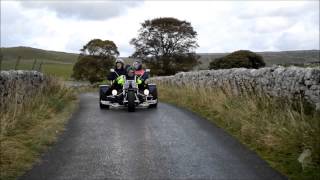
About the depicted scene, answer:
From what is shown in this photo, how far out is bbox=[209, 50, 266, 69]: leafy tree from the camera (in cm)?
3953

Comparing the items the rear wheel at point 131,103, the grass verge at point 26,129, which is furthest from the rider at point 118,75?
the grass verge at point 26,129

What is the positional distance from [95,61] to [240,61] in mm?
37437

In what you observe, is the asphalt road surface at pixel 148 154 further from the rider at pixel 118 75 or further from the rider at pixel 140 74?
the rider at pixel 140 74

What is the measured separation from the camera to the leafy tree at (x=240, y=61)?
39.5 meters

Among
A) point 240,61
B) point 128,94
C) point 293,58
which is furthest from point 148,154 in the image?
point 293,58

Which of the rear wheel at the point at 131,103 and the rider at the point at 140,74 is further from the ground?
the rider at the point at 140,74

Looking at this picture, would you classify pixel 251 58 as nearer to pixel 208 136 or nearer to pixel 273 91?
pixel 273 91

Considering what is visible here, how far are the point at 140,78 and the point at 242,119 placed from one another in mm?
7243

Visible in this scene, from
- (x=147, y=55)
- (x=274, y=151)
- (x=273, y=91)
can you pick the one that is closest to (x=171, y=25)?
(x=147, y=55)

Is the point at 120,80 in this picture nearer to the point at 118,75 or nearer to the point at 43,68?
the point at 118,75

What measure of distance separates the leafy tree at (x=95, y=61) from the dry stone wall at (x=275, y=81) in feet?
171

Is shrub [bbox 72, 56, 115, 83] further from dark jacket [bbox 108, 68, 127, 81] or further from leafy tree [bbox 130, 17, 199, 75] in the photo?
dark jacket [bbox 108, 68, 127, 81]

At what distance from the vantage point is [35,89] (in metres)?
18.3

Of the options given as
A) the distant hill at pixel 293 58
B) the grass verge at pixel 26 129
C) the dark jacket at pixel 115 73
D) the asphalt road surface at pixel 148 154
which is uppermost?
the dark jacket at pixel 115 73
